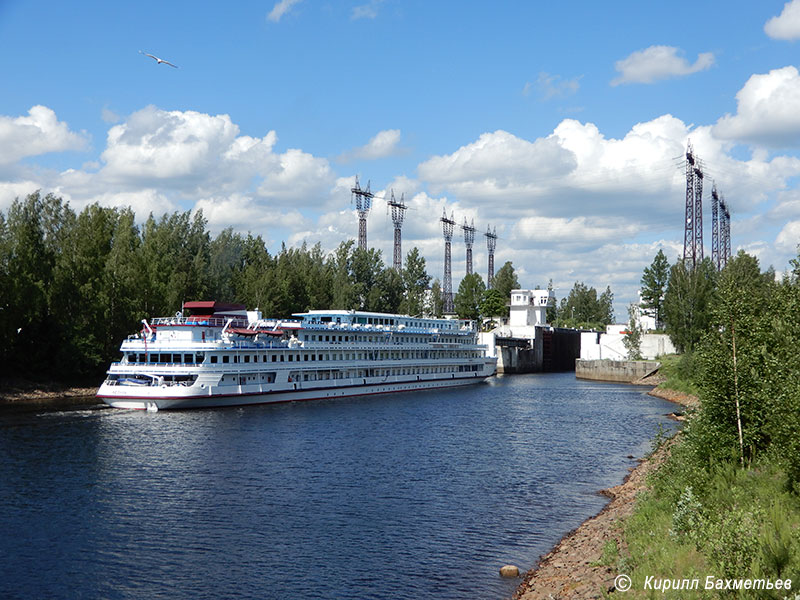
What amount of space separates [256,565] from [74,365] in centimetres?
6274

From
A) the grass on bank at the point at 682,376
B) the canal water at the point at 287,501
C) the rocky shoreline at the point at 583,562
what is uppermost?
the grass on bank at the point at 682,376

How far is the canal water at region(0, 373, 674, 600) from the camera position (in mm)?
24641

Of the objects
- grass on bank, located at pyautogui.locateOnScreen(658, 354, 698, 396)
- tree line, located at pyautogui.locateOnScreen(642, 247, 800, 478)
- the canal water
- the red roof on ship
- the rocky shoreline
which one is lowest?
the canal water

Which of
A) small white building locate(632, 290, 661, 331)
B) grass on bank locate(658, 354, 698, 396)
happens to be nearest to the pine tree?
small white building locate(632, 290, 661, 331)

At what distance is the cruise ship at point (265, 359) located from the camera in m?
66.0

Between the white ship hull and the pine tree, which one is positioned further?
the pine tree

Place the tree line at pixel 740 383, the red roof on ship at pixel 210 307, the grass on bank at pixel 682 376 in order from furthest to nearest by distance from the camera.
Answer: the grass on bank at pixel 682 376 → the red roof on ship at pixel 210 307 → the tree line at pixel 740 383

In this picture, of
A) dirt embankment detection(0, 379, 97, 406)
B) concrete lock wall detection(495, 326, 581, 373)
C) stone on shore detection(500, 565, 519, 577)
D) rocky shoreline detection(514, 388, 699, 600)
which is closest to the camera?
rocky shoreline detection(514, 388, 699, 600)

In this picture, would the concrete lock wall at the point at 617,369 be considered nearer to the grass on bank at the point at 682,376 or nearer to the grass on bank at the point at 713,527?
the grass on bank at the point at 682,376

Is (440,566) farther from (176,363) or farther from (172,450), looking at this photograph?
(176,363)

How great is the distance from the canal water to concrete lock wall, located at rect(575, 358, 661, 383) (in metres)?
61.5

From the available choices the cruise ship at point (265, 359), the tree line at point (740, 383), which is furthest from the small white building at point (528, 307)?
the tree line at point (740, 383)

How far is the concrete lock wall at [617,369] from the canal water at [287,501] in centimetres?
6153

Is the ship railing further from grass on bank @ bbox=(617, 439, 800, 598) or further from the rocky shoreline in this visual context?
grass on bank @ bbox=(617, 439, 800, 598)
